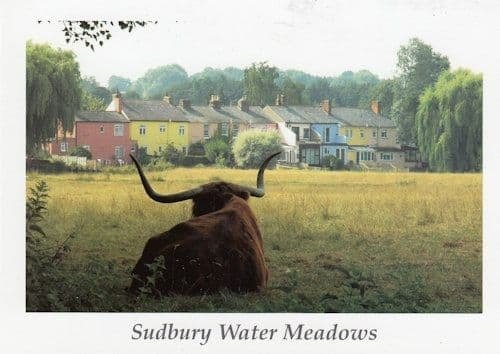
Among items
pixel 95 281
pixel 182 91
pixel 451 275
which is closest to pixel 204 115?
pixel 182 91

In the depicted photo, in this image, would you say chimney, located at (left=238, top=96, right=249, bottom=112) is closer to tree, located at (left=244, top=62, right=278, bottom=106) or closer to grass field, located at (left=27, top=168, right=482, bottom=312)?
tree, located at (left=244, top=62, right=278, bottom=106)

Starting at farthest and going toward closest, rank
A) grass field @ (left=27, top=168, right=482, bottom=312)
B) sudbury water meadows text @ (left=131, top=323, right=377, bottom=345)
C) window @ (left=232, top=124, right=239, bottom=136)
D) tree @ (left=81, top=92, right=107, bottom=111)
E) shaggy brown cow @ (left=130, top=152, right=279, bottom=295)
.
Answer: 1. window @ (left=232, top=124, right=239, bottom=136)
2. tree @ (left=81, top=92, right=107, bottom=111)
3. grass field @ (left=27, top=168, right=482, bottom=312)
4. sudbury water meadows text @ (left=131, top=323, right=377, bottom=345)
5. shaggy brown cow @ (left=130, top=152, right=279, bottom=295)

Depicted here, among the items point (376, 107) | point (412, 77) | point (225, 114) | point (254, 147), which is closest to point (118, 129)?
point (225, 114)

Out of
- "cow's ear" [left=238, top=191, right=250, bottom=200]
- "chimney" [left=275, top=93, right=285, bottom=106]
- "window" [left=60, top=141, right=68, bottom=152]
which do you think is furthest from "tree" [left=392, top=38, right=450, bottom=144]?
"window" [left=60, top=141, right=68, bottom=152]

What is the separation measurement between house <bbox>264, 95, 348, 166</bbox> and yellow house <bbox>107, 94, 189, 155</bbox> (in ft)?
3.80

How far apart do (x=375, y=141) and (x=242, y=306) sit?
3.37 m

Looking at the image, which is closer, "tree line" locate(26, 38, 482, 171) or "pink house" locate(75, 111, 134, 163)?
"tree line" locate(26, 38, 482, 171)

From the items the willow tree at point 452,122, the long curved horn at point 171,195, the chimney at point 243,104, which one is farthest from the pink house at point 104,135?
the willow tree at point 452,122

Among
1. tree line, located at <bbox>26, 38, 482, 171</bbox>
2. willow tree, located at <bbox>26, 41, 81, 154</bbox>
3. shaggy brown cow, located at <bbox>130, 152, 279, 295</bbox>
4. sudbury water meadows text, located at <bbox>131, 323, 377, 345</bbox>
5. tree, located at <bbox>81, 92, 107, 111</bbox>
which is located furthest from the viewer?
tree, located at <bbox>81, 92, 107, 111</bbox>

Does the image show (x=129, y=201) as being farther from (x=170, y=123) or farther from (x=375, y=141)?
(x=375, y=141)

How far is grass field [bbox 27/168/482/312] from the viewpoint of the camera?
40.8 ft

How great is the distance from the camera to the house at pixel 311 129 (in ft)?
43.7

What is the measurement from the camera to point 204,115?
43.6 ft

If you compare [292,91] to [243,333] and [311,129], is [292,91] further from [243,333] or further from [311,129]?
[243,333]
